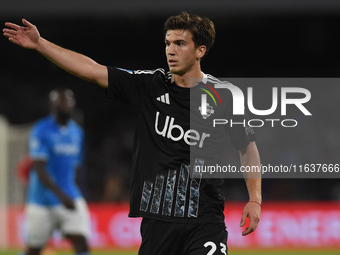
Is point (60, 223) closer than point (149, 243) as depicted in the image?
No

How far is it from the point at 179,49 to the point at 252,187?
1063mm

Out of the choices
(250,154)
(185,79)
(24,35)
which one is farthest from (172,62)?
(24,35)

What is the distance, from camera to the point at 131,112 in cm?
1895

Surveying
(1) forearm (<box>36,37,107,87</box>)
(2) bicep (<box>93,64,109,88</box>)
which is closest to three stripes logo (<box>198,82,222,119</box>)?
(2) bicep (<box>93,64,109,88</box>)

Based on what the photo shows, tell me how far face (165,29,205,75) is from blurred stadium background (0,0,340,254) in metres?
8.72

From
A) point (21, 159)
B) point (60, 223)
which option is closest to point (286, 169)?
point (21, 159)

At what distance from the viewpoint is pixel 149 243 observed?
403cm

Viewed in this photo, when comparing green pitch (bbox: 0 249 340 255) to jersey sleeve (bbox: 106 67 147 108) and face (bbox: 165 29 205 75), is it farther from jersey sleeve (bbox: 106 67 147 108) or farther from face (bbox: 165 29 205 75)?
face (bbox: 165 29 205 75)

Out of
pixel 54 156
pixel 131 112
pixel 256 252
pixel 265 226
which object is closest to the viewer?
pixel 54 156

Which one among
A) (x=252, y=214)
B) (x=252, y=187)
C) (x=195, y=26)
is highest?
(x=195, y=26)

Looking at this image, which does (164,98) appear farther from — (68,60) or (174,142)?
(68,60)

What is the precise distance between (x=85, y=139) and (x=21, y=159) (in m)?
4.82

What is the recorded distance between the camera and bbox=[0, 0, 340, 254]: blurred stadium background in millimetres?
13211

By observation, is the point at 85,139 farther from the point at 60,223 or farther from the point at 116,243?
the point at 60,223
